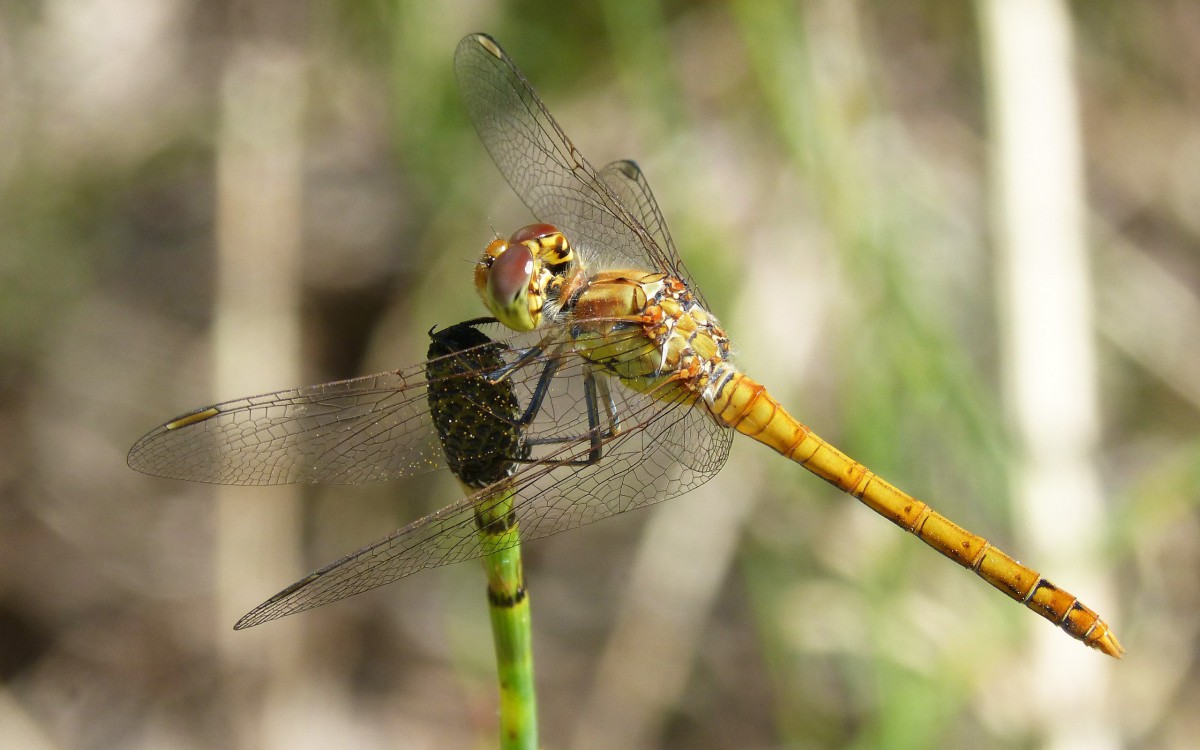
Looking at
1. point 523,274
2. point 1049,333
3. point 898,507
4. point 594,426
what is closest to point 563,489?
point 594,426

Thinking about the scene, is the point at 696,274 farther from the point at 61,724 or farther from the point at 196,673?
the point at 61,724

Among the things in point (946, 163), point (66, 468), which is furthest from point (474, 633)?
point (946, 163)

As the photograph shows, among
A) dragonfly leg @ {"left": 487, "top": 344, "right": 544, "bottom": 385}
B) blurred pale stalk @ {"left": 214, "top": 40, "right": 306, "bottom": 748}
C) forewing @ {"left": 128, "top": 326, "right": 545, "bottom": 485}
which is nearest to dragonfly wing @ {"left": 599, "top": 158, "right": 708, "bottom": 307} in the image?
dragonfly leg @ {"left": 487, "top": 344, "right": 544, "bottom": 385}

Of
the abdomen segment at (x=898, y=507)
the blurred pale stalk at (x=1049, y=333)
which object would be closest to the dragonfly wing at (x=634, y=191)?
the abdomen segment at (x=898, y=507)

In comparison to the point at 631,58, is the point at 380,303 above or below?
below

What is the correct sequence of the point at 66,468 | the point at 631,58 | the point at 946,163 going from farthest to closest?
1. the point at 946,163
2. the point at 66,468
3. the point at 631,58

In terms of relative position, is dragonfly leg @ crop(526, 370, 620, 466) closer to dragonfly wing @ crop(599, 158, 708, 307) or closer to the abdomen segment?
the abdomen segment

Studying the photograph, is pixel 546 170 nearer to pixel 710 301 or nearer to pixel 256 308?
pixel 710 301
